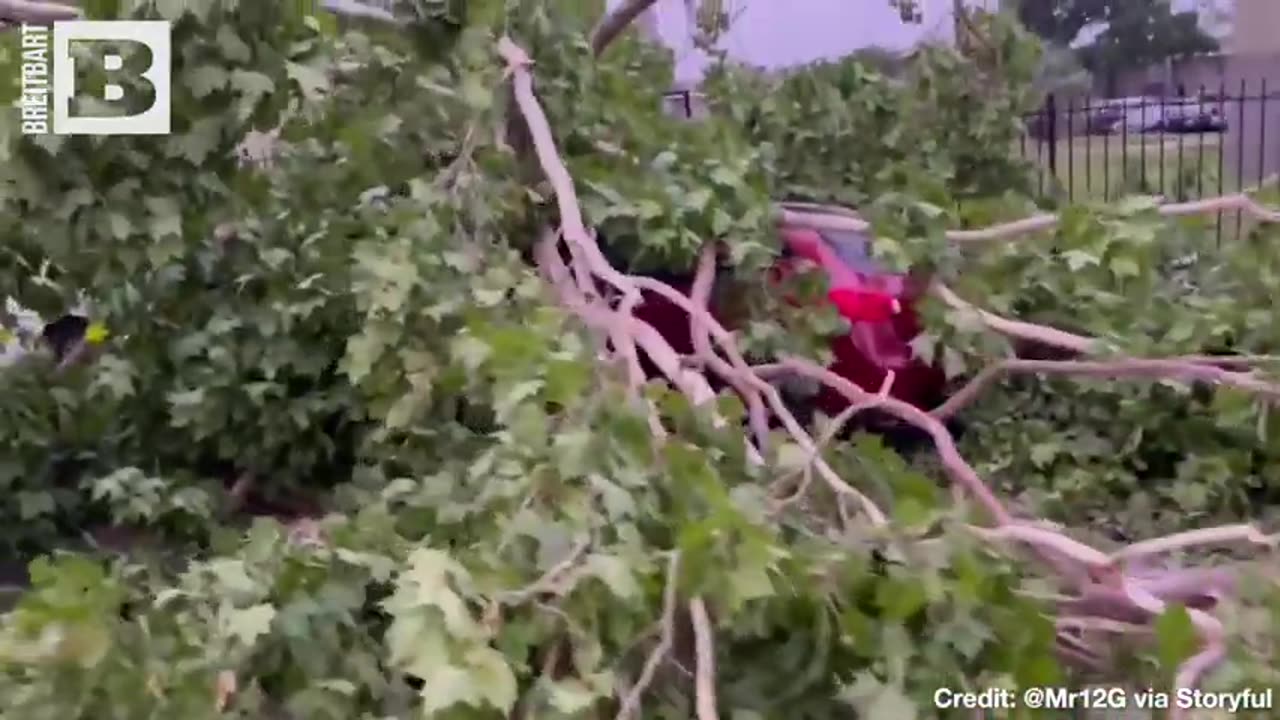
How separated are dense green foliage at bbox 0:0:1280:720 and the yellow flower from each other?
0.23 feet

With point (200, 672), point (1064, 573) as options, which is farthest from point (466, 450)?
point (1064, 573)

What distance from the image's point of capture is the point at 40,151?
2.80 m

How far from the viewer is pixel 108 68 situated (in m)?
2.77

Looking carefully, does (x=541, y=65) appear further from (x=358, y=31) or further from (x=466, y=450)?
(x=466, y=450)

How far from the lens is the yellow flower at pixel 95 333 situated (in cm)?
413

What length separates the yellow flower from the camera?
4.13 m

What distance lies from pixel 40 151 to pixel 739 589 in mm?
1979

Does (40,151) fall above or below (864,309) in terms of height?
above

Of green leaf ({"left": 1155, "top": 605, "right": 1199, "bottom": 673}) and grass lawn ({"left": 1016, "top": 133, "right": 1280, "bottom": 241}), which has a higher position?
grass lawn ({"left": 1016, "top": 133, "right": 1280, "bottom": 241})

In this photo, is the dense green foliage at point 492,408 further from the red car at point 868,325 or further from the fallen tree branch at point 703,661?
the red car at point 868,325

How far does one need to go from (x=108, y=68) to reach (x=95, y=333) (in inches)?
67.7

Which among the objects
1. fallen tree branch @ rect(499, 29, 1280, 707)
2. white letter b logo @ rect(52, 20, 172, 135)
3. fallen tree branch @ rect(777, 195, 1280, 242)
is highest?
white letter b logo @ rect(52, 20, 172, 135)

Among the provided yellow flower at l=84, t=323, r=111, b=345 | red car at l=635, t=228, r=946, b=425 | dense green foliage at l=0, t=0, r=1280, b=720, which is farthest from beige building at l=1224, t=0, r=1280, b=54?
yellow flower at l=84, t=323, r=111, b=345

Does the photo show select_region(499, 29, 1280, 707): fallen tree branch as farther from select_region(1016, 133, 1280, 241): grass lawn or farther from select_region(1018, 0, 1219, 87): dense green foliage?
select_region(1018, 0, 1219, 87): dense green foliage
